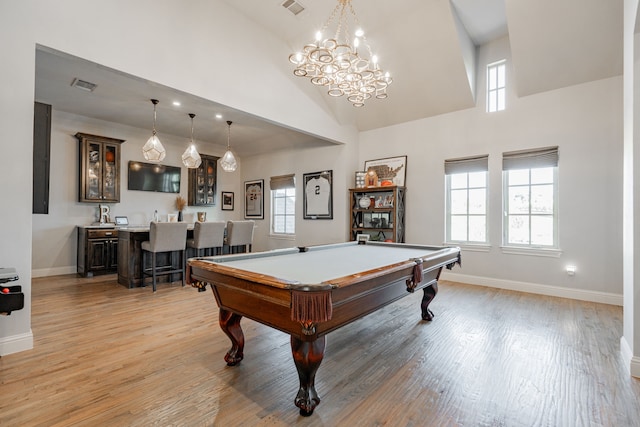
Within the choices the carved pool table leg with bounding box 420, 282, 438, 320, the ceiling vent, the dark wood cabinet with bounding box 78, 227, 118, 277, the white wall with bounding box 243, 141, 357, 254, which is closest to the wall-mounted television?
the dark wood cabinet with bounding box 78, 227, 118, 277

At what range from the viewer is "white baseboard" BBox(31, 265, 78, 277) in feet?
16.8

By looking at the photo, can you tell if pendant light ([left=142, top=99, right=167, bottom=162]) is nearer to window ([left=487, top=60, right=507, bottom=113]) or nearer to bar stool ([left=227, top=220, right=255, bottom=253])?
bar stool ([left=227, top=220, right=255, bottom=253])

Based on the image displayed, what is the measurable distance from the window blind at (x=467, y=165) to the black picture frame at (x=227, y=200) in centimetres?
546

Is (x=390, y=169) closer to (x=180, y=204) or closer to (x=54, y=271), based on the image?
(x=180, y=204)

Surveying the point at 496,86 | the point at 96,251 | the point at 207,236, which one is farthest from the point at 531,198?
the point at 96,251

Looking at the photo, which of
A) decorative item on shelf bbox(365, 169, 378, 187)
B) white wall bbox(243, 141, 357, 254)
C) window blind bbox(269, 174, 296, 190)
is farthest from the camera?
window blind bbox(269, 174, 296, 190)

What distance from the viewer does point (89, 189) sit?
5461mm

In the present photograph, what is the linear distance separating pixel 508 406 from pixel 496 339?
1.06m

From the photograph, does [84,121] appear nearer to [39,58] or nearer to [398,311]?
[39,58]

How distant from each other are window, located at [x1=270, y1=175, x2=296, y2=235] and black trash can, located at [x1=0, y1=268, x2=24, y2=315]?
5.09m

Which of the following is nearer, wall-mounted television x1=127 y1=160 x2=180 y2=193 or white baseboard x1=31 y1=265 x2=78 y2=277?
white baseboard x1=31 y1=265 x2=78 y2=277

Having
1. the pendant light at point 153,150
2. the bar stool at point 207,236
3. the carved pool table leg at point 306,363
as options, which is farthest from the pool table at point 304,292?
the pendant light at point 153,150

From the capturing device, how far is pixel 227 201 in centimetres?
792

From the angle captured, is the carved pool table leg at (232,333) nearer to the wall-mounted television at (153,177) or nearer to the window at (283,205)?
the window at (283,205)
